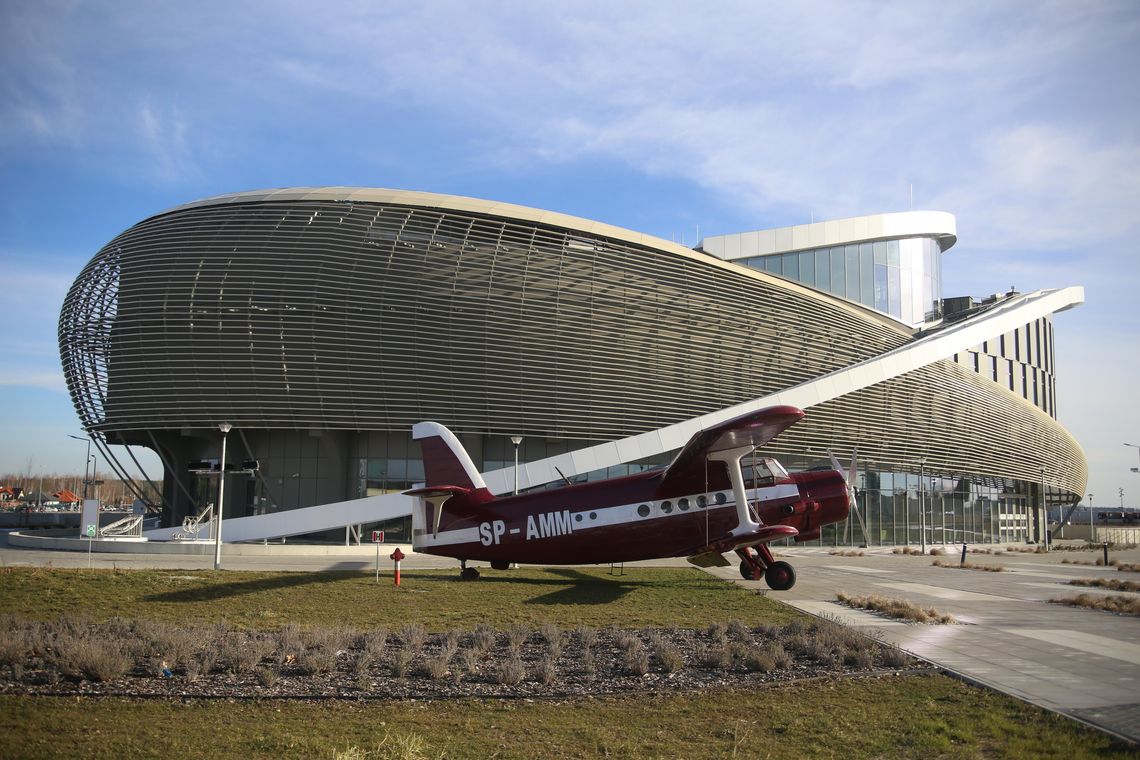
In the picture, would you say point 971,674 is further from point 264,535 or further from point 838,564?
point 264,535

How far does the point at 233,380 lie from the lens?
141 ft

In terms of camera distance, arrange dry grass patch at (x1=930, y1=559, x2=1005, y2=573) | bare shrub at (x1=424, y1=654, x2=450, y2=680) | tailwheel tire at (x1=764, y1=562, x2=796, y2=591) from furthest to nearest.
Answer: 1. dry grass patch at (x1=930, y1=559, x2=1005, y2=573)
2. tailwheel tire at (x1=764, y1=562, x2=796, y2=591)
3. bare shrub at (x1=424, y1=654, x2=450, y2=680)

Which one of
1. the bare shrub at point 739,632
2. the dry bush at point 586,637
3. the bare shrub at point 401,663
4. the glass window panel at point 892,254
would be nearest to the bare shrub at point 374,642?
the bare shrub at point 401,663

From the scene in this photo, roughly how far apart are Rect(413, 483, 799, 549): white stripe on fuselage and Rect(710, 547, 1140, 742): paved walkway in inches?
114

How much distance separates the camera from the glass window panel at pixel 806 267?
220 ft

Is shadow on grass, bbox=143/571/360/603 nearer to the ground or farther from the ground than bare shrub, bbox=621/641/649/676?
nearer to the ground

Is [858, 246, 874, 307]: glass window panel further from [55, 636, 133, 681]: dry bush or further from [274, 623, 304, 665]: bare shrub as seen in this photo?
[55, 636, 133, 681]: dry bush

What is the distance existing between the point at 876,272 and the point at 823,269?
17.0ft

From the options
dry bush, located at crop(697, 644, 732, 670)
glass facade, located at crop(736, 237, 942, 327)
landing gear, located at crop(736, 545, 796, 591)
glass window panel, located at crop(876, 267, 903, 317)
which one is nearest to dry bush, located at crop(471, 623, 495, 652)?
dry bush, located at crop(697, 644, 732, 670)

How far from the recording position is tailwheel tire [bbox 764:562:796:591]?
21531 mm

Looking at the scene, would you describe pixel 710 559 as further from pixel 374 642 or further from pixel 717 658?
pixel 374 642

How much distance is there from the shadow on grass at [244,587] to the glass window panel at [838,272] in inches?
2046

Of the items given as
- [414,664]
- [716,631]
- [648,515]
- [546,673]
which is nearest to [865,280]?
[648,515]

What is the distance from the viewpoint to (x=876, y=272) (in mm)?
68938
